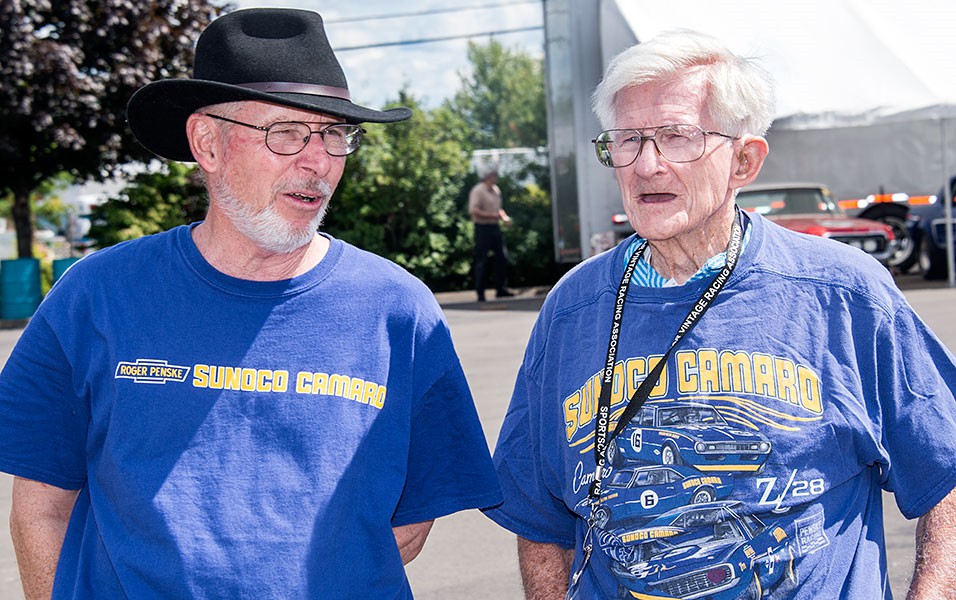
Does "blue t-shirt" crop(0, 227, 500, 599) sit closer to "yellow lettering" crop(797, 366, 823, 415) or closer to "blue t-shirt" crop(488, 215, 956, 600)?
"blue t-shirt" crop(488, 215, 956, 600)

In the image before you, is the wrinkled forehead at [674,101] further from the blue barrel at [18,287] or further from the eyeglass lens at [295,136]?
the blue barrel at [18,287]

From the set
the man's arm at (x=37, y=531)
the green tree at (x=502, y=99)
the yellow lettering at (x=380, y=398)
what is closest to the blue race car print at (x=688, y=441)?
the yellow lettering at (x=380, y=398)

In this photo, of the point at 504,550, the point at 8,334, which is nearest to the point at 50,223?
the point at 8,334

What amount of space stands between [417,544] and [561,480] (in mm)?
403

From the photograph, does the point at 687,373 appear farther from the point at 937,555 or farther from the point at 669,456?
the point at 937,555

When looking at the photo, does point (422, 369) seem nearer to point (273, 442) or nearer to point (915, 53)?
point (273, 442)

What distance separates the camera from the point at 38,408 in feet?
7.86

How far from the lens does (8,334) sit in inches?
619

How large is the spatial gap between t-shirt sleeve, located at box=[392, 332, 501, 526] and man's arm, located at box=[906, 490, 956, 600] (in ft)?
3.01

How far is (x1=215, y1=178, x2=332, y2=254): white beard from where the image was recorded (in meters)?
2.49

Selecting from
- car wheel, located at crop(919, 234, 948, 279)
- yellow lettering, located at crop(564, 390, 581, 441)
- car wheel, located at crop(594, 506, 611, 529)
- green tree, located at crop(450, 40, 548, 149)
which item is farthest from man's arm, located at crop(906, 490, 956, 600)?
green tree, located at crop(450, 40, 548, 149)

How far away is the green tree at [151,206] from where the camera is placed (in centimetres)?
1945

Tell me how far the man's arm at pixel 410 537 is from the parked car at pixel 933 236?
49.8ft

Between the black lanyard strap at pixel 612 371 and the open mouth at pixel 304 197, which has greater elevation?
the open mouth at pixel 304 197
